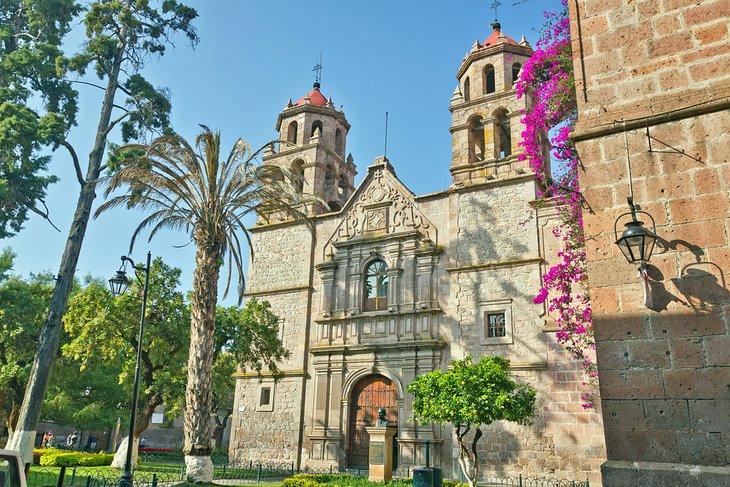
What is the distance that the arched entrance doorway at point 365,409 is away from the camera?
69.3 feet

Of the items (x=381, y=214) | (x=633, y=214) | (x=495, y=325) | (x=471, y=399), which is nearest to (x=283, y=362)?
(x=381, y=214)

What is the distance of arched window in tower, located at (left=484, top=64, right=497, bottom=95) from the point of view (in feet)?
82.2

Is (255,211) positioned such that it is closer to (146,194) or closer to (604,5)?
(146,194)

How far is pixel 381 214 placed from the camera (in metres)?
24.0

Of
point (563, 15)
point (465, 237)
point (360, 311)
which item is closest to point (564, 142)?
point (563, 15)

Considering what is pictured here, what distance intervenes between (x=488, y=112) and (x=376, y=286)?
27.8ft

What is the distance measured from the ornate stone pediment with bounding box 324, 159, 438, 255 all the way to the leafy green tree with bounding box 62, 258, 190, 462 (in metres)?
7.03

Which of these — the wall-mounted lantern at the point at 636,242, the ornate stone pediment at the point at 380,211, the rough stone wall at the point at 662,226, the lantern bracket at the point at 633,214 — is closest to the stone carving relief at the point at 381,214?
the ornate stone pediment at the point at 380,211

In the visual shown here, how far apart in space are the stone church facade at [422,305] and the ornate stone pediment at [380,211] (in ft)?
0.17

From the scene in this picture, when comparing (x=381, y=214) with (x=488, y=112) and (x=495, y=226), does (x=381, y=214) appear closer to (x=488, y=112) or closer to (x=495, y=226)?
(x=495, y=226)

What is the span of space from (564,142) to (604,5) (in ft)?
14.4

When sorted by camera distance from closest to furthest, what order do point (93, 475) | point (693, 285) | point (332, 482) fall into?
point (693, 285) → point (332, 482) → point (93, 475)

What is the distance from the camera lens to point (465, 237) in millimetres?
21781

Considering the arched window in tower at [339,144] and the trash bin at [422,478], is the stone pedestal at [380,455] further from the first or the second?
the arched window in tower at [339,144]
